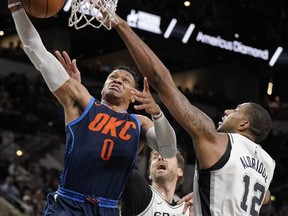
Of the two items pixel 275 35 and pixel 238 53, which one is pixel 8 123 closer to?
pixel 238 53

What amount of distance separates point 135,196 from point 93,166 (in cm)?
94

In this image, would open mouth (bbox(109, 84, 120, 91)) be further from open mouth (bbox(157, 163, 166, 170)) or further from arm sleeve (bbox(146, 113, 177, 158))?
open mouth (bbox(157, 163, 166, 170))

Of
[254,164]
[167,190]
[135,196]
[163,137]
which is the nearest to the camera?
[254,164]

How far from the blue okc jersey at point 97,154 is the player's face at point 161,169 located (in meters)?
1.11

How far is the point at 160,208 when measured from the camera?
531 centimetres

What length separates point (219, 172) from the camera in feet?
12.9

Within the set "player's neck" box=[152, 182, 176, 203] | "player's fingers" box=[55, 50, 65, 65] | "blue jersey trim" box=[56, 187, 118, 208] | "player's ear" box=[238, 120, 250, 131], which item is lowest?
"player's neck" box=[152, 182, 176, 203]

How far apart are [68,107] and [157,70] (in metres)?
0.89

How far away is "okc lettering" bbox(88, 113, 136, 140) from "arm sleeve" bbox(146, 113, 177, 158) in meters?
0.16

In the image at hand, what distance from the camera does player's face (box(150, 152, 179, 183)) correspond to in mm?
5621

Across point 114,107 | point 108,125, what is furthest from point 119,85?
point 108,125

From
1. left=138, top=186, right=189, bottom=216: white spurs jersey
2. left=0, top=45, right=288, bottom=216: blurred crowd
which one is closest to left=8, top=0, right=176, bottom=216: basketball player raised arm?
left=138, top=186, right=189, bottom=216: white spurs jersey

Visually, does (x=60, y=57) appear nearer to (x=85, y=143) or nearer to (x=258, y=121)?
(x=85, y=143)

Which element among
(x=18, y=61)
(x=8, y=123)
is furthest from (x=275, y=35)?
(x=8, y=123)
